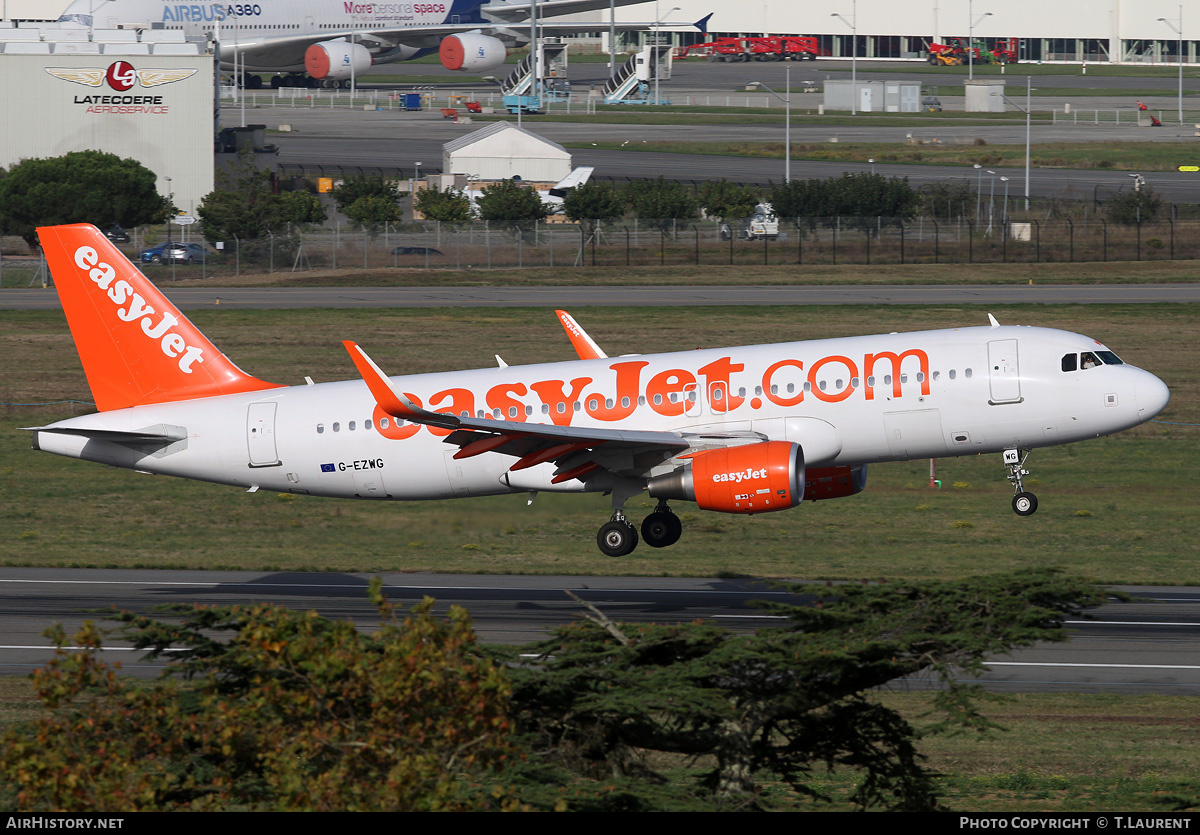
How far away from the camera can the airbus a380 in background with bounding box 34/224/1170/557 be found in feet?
115

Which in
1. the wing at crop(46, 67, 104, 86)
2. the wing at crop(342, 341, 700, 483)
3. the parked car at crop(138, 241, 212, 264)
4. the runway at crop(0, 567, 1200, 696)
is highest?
the wing at crop(46, 67, 104, 86)

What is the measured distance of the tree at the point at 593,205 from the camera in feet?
378

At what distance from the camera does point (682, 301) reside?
285 ft

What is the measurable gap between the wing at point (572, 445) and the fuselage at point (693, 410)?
666mm

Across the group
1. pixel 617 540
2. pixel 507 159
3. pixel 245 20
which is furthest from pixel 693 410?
pixel 245 20

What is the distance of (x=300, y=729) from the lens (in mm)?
13688

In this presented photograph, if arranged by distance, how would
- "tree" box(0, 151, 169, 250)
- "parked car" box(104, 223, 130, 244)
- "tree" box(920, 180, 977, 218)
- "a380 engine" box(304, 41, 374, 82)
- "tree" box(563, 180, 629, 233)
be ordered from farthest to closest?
"a380 engine" box(304, 41, 374, 82), "tree" box(563, 180, 629, 233), "tree" box(920, 180, 977, 218), "parked car" box(104, 223, 130, 244), "tree" box(0, 151, 169, 250)

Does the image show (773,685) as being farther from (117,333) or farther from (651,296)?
(651,296)

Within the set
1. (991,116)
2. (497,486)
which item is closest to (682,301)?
(497,486)

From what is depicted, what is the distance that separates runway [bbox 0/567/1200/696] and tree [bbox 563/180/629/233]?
3051 inches

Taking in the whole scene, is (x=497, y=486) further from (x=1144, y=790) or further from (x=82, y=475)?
(x=82, y=475)

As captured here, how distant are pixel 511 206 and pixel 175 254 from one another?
88.4ft

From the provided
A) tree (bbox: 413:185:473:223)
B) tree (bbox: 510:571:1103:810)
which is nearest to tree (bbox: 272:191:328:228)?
tree (bbox: 413:185:473:223)

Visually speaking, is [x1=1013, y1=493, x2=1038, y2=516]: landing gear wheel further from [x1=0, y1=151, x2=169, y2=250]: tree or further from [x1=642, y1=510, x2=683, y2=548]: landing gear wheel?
[x1=0, y1=151, x2=169, y2=250]: tree
